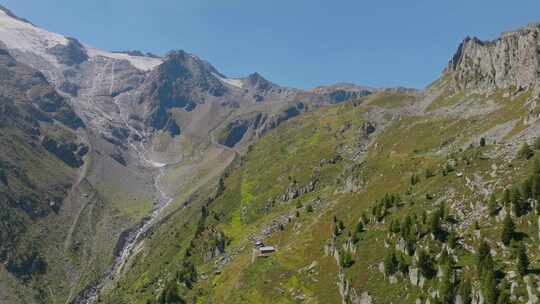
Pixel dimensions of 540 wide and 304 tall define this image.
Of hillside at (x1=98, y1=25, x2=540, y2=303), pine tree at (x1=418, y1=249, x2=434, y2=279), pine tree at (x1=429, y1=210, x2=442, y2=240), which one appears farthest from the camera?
pine tree at (x1=429, y1=210, x2=442, y2=240)

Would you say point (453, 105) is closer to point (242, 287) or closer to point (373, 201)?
point (373, 201)

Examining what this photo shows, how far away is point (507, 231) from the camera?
6881 centimetres

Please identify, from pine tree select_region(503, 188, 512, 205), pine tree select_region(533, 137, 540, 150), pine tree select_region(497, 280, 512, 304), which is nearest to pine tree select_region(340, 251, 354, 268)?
pine tree select_region(503, 188, 512, 205)

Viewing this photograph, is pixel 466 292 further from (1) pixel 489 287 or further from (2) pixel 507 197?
(2) pixel 507 197

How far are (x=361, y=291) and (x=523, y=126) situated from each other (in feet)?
207

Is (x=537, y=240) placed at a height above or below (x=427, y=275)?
above

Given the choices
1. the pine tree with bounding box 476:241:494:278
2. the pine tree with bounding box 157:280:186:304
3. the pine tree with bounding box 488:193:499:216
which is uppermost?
the pine tree with bounding box 488:193:499:216

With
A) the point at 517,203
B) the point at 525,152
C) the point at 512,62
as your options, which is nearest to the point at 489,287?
the point at 517,203

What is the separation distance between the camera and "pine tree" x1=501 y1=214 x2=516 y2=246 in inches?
2699

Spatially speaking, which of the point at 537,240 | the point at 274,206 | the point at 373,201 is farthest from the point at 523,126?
the point at 274,206

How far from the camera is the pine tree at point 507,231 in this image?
68562mm

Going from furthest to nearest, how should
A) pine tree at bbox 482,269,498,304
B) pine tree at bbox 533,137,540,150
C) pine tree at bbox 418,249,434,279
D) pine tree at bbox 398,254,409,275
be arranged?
pine tree at bbox 533,137,540,150
pine tree at bbox 398,254,409,275
pine tree at bbox 418,249,434,279
pine tree at bbox 482,269,498,304

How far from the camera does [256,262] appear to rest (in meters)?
129

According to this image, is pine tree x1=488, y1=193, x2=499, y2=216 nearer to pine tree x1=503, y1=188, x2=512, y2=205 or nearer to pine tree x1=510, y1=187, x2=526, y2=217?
pine tree x1=503, y1=188, x2=512, y2=205
